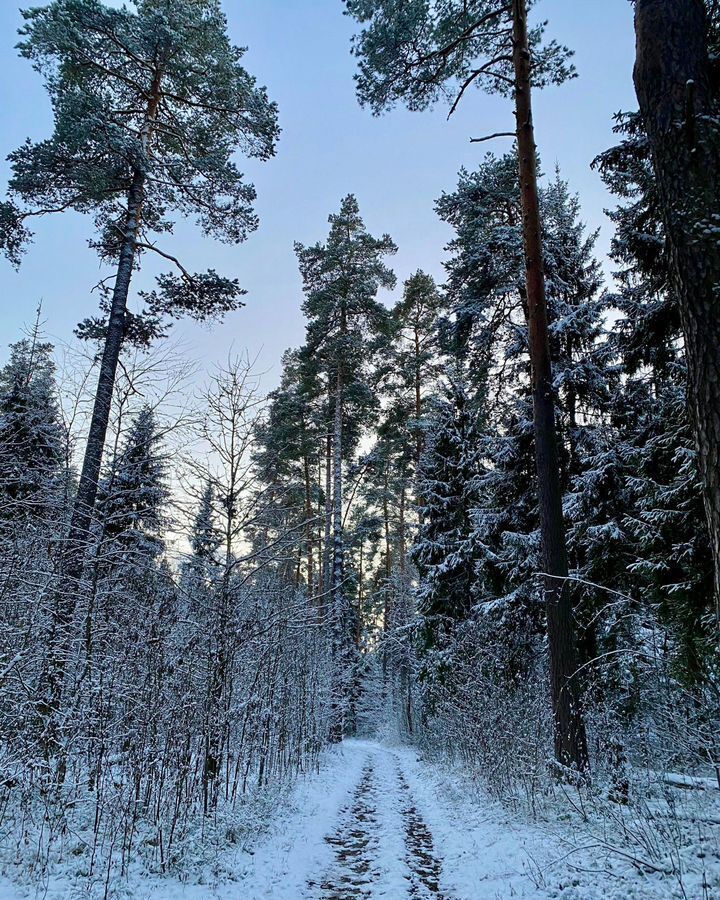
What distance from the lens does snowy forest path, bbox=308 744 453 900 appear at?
4.95 meters

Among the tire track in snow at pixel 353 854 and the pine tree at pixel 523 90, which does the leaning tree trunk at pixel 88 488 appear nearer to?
the tire track in snow at pixel 353 854

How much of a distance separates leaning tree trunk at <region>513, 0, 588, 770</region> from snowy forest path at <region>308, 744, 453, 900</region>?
7.41 ft

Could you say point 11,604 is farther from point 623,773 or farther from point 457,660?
point 457,660

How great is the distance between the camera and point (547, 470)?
7.10m

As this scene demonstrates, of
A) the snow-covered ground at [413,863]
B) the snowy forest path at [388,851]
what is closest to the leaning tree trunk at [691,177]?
the snow-covered ground at [413,863]

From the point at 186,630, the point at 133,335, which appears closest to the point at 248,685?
the point at 186,630

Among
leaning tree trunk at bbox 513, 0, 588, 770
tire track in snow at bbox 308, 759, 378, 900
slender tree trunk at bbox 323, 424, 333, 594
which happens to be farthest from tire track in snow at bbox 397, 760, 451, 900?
slender tree trunk at bbox 323, 424, 333, 594

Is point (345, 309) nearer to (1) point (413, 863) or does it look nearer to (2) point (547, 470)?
(2) point (547, 470)

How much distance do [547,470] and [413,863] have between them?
16.9 feet

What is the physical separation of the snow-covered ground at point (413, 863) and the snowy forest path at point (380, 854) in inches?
0.6

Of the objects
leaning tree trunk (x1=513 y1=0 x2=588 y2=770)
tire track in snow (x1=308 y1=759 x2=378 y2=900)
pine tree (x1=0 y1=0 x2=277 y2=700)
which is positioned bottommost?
tire track in snow (x1=308 y1=759 x2=378 y2=900)

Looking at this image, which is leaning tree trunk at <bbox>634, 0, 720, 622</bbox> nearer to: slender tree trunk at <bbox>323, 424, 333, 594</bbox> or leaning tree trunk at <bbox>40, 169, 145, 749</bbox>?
leaning tree trunk at <bbox>40, 169, 145, 749</bbox>

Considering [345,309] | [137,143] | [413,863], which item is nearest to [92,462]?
[137,143]

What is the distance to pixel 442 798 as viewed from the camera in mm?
9250
